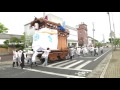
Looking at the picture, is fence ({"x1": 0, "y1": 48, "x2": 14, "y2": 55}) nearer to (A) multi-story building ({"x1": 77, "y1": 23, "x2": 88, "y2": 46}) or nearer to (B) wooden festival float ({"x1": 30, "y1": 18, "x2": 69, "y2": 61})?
(B) wooden festival float ({"x1": 30, "y1": 18, "x2": 69, "y2": 61})

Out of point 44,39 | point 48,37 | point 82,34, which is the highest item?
point 82,34

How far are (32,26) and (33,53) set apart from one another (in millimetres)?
3496

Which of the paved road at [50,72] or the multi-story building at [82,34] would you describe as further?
the multi-story building at [82,34]

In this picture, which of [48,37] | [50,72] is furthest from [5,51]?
[50,72]

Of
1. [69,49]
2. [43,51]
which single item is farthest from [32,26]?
[69,49]

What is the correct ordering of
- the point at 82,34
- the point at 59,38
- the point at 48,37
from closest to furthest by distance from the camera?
the point at 48,37, the point at 59,38, the point at 82,34

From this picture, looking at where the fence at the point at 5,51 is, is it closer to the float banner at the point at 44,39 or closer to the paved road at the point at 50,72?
the float banner at the point at 44,39

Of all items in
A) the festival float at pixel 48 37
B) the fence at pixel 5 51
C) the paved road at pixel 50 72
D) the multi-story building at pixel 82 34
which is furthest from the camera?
A: the multi-story building at pixel 82 34

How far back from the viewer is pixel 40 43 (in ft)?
59.8

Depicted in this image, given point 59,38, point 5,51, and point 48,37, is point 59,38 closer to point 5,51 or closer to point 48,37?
point 48,37

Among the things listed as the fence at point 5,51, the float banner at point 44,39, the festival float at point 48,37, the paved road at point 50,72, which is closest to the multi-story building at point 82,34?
the fence at point 5,51

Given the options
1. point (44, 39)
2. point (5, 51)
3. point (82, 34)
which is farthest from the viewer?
point (82, 34)

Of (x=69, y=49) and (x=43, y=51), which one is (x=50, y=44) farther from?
(x=69, y=49)

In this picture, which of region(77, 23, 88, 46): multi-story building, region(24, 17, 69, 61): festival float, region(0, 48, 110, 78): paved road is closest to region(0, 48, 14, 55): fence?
region(24, 17, 69, 61): festival float
